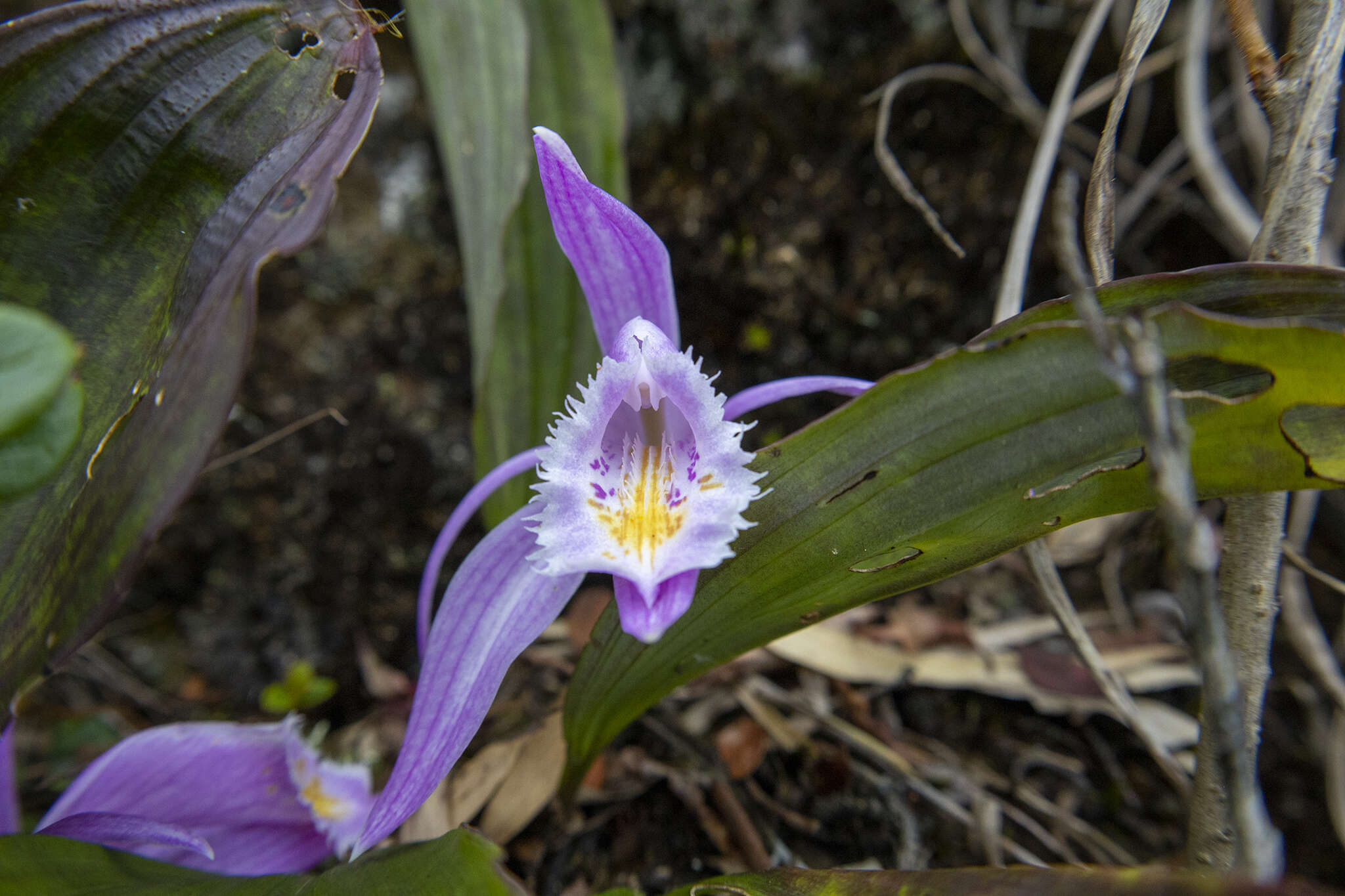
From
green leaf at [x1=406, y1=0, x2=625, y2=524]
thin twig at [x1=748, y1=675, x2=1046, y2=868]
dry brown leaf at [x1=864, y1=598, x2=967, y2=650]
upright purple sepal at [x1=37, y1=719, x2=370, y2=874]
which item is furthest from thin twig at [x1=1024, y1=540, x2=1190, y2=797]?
upright purple sepal at [x1=37, y1=719, x2=370, y2=874]

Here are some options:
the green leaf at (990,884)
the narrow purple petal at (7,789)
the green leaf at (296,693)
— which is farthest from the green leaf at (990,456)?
the green leaf at (296,693)

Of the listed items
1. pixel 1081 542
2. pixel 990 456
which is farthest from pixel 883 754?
pixel 990 456

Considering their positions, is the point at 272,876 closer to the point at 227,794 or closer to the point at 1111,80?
the point at 227,794

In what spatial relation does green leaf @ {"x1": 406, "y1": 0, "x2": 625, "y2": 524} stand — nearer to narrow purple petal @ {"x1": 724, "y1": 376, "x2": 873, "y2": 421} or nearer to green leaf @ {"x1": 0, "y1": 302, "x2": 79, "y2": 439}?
narrow purple petal @ {"x1": 724, "y1": 376, "x2": 873, "y2": 421}

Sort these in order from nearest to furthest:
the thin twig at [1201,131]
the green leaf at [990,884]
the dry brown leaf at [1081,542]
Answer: the green leaf at [990,884] → the thin twig at [1201,131] → the dry brown leaf at [1081,542]

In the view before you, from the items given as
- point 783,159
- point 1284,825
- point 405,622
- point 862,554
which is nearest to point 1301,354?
point 862,554

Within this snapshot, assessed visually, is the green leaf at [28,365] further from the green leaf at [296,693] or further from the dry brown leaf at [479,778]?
the green leaf at [296,693]

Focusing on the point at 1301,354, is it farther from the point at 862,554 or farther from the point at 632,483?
the point at 632,483
